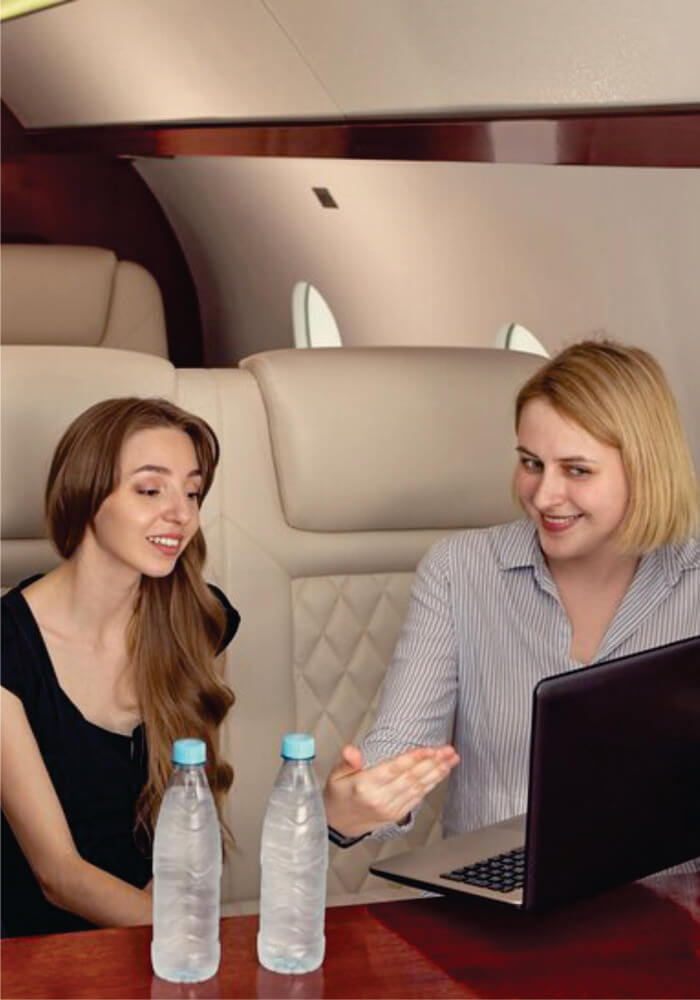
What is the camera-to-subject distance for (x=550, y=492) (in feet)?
8.25

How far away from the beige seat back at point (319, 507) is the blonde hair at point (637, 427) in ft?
1.47

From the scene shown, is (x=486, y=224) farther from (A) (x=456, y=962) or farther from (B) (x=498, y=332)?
(A) (x=456, y=962)

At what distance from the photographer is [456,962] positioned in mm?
1826

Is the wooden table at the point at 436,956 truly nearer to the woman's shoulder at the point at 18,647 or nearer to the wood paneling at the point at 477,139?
the woman's shoulder at the point at 18,647

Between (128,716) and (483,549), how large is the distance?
0.62 meters

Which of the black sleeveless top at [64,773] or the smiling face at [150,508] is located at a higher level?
the smiling face at [150,508]

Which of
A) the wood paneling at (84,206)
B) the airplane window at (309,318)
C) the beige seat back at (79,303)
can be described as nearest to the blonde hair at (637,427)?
the beige seat back at (79,303)

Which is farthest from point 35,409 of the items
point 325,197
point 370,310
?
point 370,310

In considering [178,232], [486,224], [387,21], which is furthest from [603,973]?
[178,232]

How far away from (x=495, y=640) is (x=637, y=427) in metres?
0.39

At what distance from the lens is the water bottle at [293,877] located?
1758 mm

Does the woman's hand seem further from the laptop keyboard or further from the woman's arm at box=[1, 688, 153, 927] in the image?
the woman's arm at box=[1, 688, 153, 927]

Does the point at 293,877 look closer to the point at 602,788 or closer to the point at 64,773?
the point at 602,788

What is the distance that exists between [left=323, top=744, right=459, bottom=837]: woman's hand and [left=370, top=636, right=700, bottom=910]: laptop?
7cm
